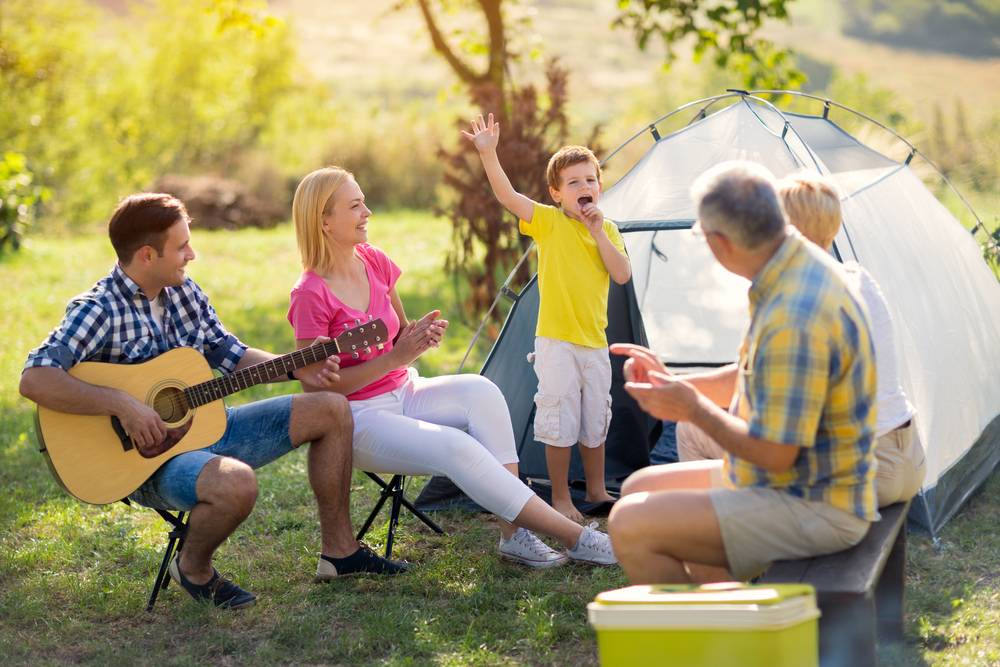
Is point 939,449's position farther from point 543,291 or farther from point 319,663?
point 319,663

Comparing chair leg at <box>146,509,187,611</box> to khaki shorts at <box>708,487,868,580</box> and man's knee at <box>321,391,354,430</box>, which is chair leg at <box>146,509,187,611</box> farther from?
khaki shorts at <box>708,487,868,580</box>

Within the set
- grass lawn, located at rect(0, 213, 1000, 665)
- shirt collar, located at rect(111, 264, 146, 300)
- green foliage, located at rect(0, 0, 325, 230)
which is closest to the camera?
grass lawn, located at rect(0, 213, 1000, 665)

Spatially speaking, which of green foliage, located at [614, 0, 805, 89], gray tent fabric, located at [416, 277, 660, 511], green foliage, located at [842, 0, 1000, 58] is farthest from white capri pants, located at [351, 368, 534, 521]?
green foliage, located at [842, 0, 1000, 58]

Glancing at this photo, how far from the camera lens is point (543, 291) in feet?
13.8

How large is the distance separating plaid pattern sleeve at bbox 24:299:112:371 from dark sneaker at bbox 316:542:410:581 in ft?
3.34

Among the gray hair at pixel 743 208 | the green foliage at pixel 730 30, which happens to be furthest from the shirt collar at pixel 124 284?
the green foliage at pixel 730 30

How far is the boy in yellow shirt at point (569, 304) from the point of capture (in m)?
4.11

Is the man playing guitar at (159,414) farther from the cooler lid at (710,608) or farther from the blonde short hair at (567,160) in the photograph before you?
the cooler lid at (710,608)

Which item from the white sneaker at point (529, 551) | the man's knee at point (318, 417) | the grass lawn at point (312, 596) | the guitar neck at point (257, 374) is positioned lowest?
the grass lawn at point (312, 596)

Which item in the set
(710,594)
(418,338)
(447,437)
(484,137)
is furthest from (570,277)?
(710,594)

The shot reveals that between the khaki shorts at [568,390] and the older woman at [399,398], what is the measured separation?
1.21 ft

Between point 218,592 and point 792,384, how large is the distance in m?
2.06

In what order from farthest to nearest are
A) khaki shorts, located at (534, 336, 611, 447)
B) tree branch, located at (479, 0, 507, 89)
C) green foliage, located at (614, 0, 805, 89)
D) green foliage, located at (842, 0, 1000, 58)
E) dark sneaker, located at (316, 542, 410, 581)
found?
green foliage, located at (842, 0, 1000, 58)
tree branch, located at (479, 0, 507, 89)
green foliage, located at (614, 0, 805, 89)
khaki shorts, located at (534, 336, 611, 447)
dark sneaker, located at (316, 542, 410, 581)

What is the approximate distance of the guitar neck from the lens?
353 cm
